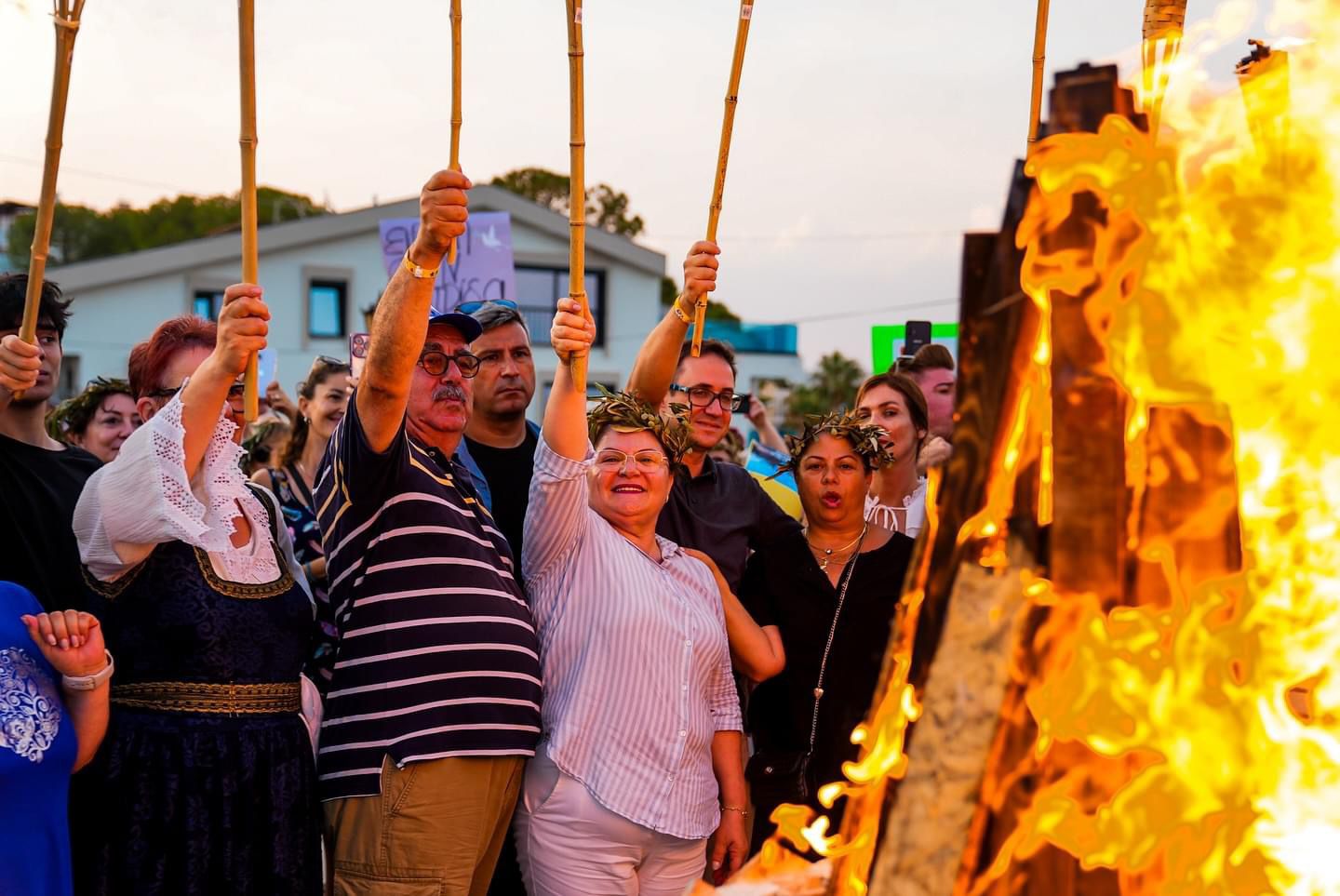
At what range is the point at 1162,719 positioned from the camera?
2.25m

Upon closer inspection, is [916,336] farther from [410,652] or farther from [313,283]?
[313,283]

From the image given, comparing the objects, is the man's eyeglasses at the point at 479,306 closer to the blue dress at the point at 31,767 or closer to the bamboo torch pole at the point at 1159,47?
the blue dress at the point at 31,767

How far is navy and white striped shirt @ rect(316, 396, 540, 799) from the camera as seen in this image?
3.05 metres

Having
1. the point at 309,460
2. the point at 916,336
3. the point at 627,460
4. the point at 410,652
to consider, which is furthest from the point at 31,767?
the point at 916,336

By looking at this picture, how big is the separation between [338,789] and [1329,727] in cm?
210

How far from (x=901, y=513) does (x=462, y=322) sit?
1.97 meters

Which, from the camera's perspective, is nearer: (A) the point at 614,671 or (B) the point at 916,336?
(A) the point at 614,671

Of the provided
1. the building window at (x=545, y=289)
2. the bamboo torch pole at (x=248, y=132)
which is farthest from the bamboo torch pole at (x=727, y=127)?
the building window at (x=545, y=289)

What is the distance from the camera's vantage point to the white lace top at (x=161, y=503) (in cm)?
282

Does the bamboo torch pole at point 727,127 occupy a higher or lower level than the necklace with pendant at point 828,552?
higher

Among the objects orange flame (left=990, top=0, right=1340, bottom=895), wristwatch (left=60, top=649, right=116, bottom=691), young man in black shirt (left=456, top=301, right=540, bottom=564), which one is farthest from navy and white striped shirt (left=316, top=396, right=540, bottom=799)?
orange flame (left=990, top=0, right=1340, bottom=895)

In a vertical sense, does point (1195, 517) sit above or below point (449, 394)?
below

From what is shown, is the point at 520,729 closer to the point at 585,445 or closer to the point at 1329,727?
the point at 585,445

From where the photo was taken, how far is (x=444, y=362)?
3465 mm
